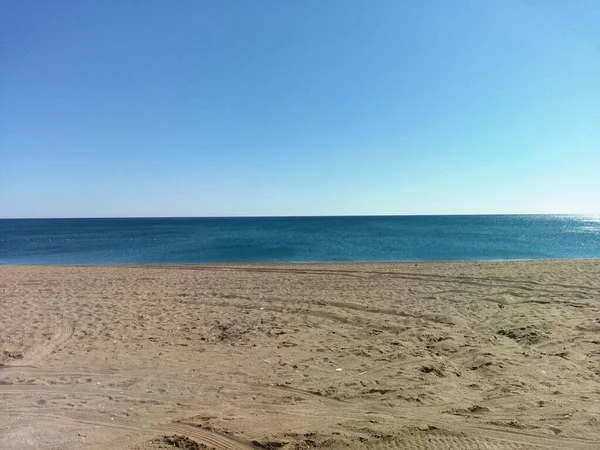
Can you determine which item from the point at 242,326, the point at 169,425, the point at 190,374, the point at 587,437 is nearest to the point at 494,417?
the point at 587,437

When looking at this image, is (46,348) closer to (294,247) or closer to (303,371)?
(303,371)

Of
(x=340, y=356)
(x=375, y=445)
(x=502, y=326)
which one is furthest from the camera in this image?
(x=502, y=326)

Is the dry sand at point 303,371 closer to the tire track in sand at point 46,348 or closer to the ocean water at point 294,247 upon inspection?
the tire track in sand at point 46,348

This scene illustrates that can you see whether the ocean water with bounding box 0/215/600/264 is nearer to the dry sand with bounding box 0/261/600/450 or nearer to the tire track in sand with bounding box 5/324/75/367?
the dry sand with bounding box 0/261/600/450

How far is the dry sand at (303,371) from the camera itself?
4176 millimetres

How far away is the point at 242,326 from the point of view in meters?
8.54

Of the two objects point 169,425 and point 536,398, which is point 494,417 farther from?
point 169,425

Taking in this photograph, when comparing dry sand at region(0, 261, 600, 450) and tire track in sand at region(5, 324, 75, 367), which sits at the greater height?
tire track in sand at region(5, 324, 75, 367)

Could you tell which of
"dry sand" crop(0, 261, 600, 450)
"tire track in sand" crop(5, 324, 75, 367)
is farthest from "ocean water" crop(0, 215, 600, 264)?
"tire track in sand" crop(5, 324, 75, 367)

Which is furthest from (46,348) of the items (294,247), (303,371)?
(294,247)

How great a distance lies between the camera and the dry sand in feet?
13.7

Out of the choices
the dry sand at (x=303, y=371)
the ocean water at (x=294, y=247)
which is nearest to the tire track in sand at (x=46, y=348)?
the dry sand at (x=303, y=371)

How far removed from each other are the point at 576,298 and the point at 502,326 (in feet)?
13.3

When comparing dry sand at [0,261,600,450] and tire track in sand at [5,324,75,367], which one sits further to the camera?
tire track in sand at [5,324,75,367]
